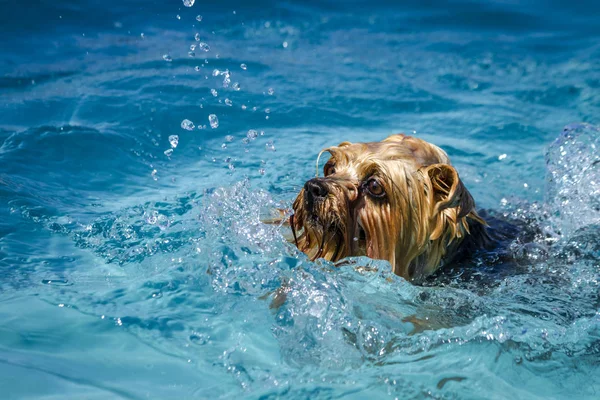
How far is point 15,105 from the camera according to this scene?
8.52 metres

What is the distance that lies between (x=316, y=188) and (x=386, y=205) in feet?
1.55

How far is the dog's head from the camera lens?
14.6 feet

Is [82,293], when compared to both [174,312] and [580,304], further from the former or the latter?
[580,304]

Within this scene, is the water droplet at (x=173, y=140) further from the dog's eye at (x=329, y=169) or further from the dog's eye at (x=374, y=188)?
the dog's eye at (x=374, y=188)

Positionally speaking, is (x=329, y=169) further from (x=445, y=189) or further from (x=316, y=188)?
(x=445, y=189)

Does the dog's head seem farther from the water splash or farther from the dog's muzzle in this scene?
the water splash

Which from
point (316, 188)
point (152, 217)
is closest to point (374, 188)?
point (316, 188)

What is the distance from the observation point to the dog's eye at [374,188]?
4.48 meters

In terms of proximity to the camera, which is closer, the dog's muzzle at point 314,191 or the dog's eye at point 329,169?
the dog's muzzle at point 314,191

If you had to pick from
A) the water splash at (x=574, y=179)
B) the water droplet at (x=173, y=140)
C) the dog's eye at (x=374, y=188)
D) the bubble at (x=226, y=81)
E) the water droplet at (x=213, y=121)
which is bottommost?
the water splash at (x=574, y=179)

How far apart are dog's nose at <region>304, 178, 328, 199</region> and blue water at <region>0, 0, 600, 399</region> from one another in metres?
0.54

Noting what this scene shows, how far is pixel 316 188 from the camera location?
14.4ft

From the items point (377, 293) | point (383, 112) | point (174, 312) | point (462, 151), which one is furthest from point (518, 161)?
point (174, 312)

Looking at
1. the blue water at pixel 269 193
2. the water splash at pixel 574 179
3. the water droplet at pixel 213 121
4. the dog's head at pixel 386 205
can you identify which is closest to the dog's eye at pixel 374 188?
the dog's head at pixel 386 205
